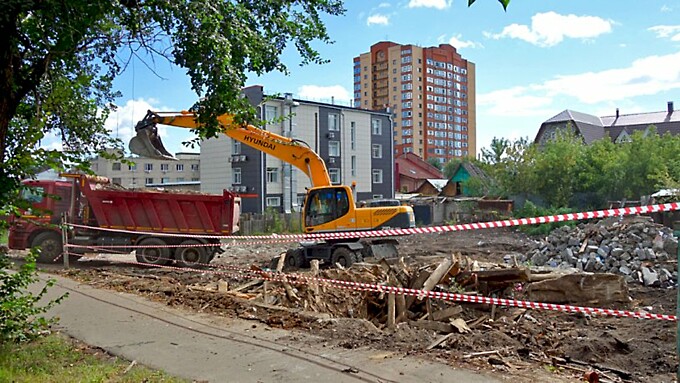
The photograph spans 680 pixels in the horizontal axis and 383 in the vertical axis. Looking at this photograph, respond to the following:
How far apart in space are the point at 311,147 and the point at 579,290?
112ft

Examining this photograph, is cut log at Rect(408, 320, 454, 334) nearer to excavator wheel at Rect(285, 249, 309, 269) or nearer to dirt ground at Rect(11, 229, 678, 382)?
dirt ground at Rect(11, 229, 678, 382)

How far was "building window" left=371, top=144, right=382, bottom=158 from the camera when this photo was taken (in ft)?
158

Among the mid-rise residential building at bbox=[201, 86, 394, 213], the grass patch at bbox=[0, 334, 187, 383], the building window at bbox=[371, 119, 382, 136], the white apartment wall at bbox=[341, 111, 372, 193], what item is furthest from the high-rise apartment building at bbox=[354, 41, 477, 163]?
the grass patch at bbox=[0, 334, 187, 383]

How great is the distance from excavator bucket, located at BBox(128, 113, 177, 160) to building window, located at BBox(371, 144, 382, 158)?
115ft

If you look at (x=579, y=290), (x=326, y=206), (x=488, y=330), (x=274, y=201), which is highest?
(x=274, y=201)

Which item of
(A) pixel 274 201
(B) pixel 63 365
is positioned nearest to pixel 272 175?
(A) pixel 274 201

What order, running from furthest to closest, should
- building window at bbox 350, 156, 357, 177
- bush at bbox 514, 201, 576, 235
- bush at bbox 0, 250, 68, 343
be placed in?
1. building window at bbox 350, 156, 357, 177
2. bush at bbox 514, 201, 576, 235
3. bush at bbox 0, 250, 68, 343

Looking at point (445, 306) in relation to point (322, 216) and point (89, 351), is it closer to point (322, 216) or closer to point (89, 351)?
point (89, 351)

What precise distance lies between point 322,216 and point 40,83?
396 inches

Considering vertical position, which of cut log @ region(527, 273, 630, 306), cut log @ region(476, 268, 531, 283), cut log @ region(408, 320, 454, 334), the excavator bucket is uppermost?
the excavator bucket

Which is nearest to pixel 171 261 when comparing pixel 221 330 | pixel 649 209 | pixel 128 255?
pixel 128 255

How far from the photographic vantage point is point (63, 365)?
6.23 metres

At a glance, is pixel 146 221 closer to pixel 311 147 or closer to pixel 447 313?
pixel 447 313

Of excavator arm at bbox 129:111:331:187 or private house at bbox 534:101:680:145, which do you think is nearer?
excavator arm at bbox 129:111:331:187
